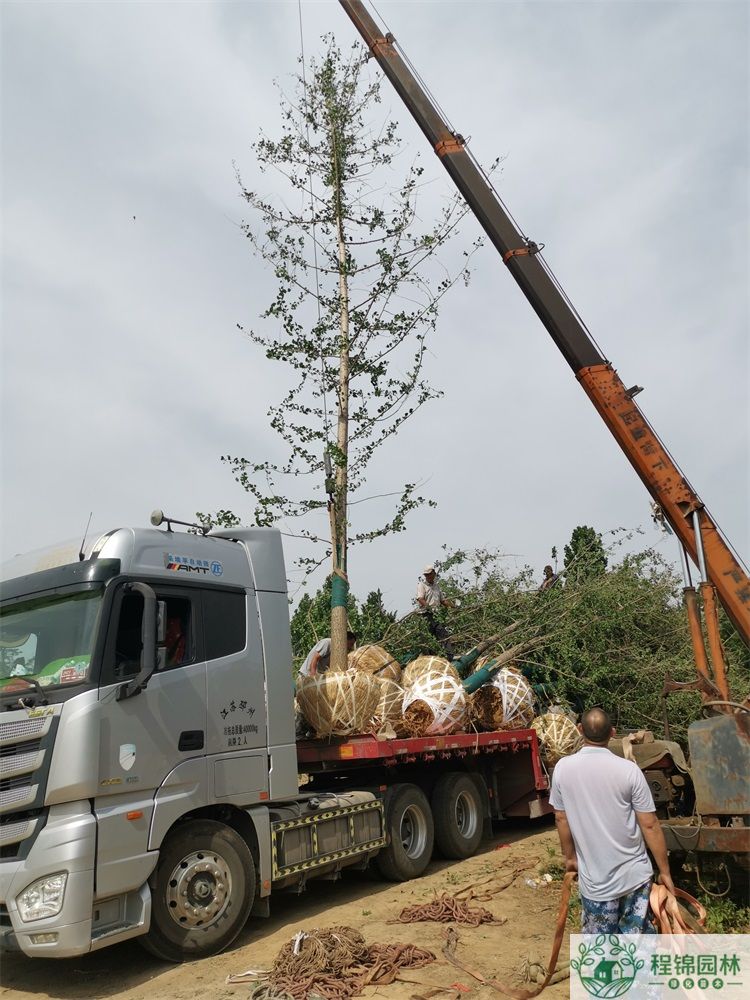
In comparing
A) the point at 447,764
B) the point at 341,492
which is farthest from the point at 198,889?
the point at 341,492

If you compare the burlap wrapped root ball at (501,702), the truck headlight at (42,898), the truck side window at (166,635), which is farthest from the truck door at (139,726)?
the burlap wrapped root ball at (501,702)

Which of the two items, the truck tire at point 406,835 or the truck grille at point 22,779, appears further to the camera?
the truck tire at point 406,835

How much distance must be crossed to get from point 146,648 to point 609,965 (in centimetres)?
Result: 357

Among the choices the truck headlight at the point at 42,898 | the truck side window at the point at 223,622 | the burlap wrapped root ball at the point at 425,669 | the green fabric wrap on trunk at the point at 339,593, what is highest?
the green fabric wrap on trunk at the point at 339,593

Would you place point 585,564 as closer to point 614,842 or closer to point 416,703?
point 416,703

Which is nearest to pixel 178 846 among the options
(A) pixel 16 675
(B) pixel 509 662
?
(A) pixel 16 675

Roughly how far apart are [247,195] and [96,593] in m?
9.05

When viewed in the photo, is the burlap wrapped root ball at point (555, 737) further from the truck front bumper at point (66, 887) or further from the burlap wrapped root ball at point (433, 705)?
the truck front bumper at point (66, 887)

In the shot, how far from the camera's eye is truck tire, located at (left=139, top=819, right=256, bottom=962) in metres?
6.04

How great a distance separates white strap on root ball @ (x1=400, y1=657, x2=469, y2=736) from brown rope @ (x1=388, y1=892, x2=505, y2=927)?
6.71 ft

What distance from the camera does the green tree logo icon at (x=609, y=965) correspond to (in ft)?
14.1

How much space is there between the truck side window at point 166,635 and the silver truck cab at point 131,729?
0.01 metres

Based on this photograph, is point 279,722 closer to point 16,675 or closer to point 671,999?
point 16,675

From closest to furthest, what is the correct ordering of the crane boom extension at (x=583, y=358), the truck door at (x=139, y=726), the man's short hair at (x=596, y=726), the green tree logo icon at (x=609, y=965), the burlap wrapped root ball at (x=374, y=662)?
the green tree logo icon at (x=609, y=965), the man's short hair at (x=596, y=726), the truck door at (x=139, y=726), the crane boom extension at (x=583, y=358), the burlap wrapped root ball at (x=374, y=662)
